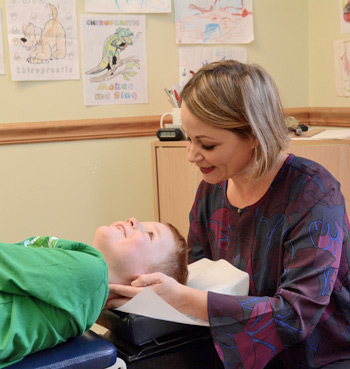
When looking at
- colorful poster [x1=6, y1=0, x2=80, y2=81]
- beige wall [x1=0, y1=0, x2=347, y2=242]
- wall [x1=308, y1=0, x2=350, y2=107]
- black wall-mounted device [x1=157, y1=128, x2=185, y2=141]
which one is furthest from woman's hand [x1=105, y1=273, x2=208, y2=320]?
wall [x1=308, y1=0, x2=350, y2=107]

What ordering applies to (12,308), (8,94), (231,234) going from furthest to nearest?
1. (8,94)
2. (231,234)
3. (12,308)

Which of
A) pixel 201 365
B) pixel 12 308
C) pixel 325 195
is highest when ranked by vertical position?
pixel 325 195

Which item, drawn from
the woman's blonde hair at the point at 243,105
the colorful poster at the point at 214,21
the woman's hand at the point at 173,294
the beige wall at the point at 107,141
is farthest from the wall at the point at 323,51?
the woman's hand at the point at 173,294

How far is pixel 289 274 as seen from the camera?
1.31 metres

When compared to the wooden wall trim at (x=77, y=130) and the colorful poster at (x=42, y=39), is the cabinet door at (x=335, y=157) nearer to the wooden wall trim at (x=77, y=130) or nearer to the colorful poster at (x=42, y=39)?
the wooden wall trim at (x=77, y=130)

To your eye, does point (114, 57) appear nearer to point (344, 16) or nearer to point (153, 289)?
point (344, 16)

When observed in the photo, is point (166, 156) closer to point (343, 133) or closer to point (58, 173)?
point (58, 173)

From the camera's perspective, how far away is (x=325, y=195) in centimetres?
136

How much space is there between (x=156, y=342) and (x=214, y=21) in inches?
73.0

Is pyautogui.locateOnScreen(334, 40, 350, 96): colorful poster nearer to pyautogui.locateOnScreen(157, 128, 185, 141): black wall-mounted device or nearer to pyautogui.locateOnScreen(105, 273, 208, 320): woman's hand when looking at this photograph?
pyautogui.locateOnScreen(157, 128, 185, 141): black wall-mounted device

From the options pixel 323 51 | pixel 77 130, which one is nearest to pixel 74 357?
pixel 77 130

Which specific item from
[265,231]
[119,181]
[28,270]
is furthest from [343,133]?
[28,270]

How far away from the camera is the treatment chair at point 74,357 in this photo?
1.10 m

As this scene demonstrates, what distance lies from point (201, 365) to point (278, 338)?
19 centimetres
